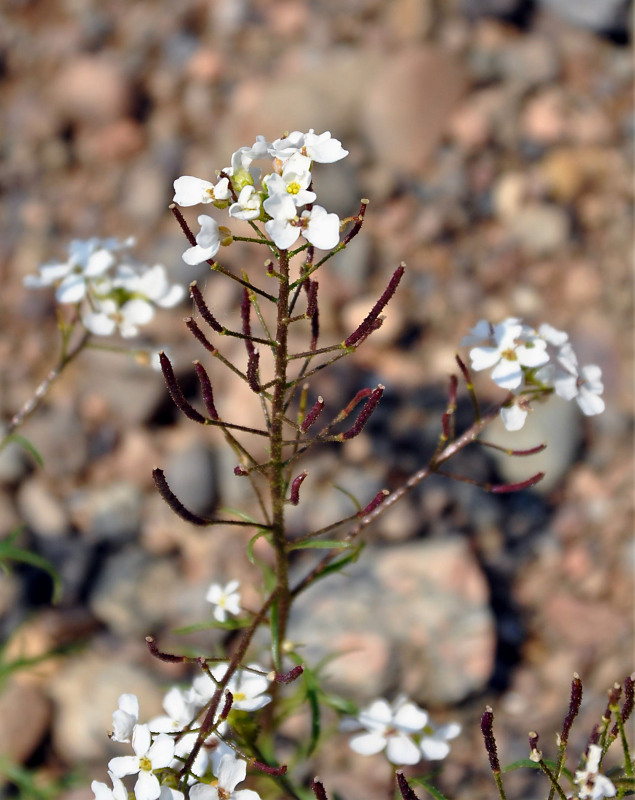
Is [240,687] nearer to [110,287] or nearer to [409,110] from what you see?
[110,287]

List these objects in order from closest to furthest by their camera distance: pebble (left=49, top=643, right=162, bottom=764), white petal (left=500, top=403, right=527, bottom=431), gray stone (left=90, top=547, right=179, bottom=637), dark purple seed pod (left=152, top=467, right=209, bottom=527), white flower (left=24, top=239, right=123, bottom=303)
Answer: dark purple seed pod (left=152, top=467, right=209, bottom=527) < white petal (left=500, top=403, right=527, bottom=431) < white flower (left=24, top=239, right=123, bottom=303) < pebble (left=49, top=643, right=162, bottom=764) < gray stone (left=90, top=547, right=179, bottom=637)

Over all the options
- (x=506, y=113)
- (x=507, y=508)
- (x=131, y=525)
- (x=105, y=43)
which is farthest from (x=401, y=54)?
(x=131, y=525)

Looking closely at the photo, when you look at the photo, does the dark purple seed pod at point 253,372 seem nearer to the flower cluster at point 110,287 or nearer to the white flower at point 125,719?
the white flower at point 125,719

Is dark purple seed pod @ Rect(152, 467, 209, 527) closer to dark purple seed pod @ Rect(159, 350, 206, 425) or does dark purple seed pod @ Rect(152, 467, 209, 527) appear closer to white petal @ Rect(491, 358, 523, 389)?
dark purple seed pod @ Rect(159, 350, 206, 425)

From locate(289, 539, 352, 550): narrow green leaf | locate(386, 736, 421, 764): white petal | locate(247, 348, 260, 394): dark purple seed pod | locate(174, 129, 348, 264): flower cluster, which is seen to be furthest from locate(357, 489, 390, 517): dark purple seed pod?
locate(386, 736, 421, 764): white petal

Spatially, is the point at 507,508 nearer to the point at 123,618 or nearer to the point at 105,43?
the point at 123,618

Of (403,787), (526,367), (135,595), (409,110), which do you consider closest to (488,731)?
(403,787)

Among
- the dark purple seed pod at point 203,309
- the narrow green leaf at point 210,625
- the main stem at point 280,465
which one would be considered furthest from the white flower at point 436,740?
the dark purple seed pod at point 203,309
